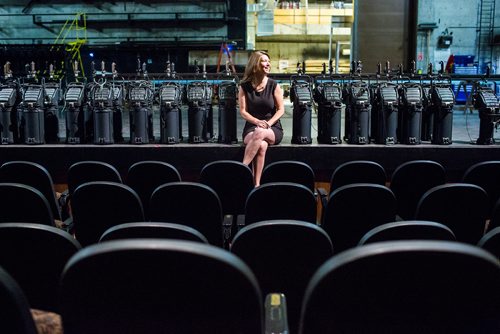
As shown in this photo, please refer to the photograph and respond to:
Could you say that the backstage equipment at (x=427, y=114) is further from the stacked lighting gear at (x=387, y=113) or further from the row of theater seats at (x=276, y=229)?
the row of theater seats at (x=276, y=229)

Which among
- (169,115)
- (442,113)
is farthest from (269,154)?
(442,113)

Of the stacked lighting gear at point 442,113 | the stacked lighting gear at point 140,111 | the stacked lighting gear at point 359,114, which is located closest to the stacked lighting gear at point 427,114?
the stacked lighting gear at point 442,113

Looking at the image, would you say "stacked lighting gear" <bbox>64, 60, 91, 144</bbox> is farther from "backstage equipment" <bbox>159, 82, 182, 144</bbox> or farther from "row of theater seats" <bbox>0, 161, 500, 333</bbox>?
"row of theater seats" <bbox>0, 161, 500, 333</bbox>

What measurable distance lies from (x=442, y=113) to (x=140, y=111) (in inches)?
138

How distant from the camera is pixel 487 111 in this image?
6.48m

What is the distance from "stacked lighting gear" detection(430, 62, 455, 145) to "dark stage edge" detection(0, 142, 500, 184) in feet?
0.47

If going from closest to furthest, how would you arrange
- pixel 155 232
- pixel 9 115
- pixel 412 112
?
pixel 155 232 → pixel 412 112 → pixel 9 115

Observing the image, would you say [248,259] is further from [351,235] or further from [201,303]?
[351,235]

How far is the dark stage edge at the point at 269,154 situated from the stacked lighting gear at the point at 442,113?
14 cm

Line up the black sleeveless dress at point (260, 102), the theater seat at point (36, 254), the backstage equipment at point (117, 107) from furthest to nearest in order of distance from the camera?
the backstage equipment at point (117, 107) < the black sleeveless dress at point (260, 102) < the theater seat at point (36, 254)

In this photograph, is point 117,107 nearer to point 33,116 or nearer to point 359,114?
point 33,116

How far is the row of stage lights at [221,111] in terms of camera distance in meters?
6.61

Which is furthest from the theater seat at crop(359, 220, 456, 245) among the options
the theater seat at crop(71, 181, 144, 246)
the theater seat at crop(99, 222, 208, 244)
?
the theater seat at crop(71, 181, 144, 246)

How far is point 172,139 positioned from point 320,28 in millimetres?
8466
